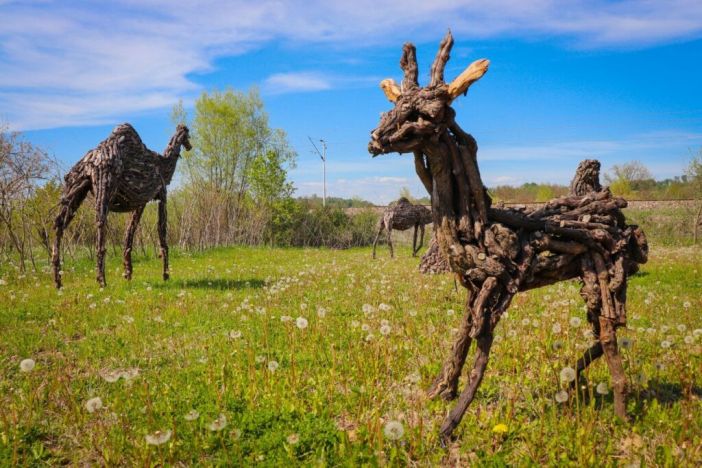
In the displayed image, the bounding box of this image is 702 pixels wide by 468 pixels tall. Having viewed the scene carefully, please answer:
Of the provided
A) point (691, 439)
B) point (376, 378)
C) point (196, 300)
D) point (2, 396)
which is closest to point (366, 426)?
point (376, 378)

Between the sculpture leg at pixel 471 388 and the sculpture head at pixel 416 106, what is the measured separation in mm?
1784

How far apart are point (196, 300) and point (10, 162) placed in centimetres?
879

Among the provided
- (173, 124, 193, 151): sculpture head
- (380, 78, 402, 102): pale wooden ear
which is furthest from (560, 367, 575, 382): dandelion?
(173, 124, 193, 151): sculpture head

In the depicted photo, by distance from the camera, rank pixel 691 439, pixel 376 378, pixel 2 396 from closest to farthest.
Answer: pixel 691 439 < pixel 2 396 < pixel 376 378

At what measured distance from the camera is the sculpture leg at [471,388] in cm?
391

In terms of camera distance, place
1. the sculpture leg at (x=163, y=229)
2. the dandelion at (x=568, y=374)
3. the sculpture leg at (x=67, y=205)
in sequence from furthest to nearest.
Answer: the sculpture leg at (x=163, y=229) < the sculpture leg at (x=67, y=205) < the dandelion at (x=568, y=374)

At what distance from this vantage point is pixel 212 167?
145 ft

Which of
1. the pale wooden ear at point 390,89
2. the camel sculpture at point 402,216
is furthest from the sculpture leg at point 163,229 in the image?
the camel sculpture at point 402,216

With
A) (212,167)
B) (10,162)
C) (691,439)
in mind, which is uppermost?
(212,167)

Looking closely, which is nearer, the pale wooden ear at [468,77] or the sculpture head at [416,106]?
the pale wooden ear at [468,77]

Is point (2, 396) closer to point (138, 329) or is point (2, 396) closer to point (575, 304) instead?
point (138, 329)

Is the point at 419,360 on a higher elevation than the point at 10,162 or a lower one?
lower

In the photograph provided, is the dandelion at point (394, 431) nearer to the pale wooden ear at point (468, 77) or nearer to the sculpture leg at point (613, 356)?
the sculpture leg at point (613, 356)

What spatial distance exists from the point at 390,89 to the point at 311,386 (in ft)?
11.1
